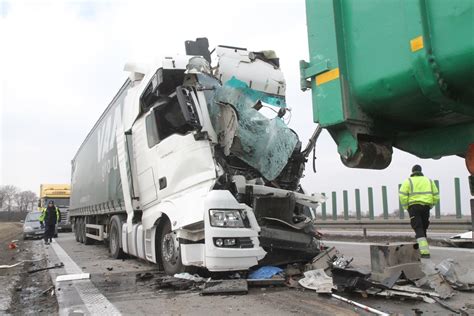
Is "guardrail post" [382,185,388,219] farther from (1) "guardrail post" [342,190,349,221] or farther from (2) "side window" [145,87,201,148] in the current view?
(2) "side window" [145,87,201,148]

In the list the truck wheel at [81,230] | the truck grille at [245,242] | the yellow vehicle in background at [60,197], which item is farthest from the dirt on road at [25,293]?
the yellow vehicle in background at [60,197]

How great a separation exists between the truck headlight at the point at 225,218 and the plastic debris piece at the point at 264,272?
686 mm

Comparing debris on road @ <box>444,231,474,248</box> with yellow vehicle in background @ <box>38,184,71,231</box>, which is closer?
debris on road @ <box>444,231,474,248</box>

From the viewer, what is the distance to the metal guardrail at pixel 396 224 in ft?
38.7

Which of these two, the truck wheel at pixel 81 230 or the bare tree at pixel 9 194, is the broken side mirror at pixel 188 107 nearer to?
the truck wheel at pixel 81 230

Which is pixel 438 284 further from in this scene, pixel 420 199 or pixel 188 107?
pixel 188 107

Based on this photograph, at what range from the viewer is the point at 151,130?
6.96 meters

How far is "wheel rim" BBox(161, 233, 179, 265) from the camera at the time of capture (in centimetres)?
593

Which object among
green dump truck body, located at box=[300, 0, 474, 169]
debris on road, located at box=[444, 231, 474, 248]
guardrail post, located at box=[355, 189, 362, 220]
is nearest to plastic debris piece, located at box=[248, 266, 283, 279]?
green dump truck body, located at box=[300, 0, 474, 169]

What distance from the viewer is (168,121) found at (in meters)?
6.56

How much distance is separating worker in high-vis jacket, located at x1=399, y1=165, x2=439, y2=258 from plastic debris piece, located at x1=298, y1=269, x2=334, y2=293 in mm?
3079

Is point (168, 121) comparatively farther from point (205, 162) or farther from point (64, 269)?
point (64, 269)

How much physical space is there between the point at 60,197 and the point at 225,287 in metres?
24.0

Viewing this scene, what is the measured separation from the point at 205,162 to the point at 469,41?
4117mm
